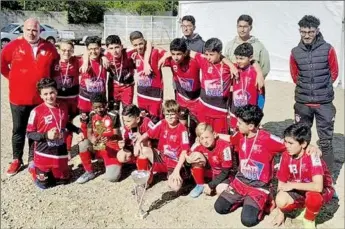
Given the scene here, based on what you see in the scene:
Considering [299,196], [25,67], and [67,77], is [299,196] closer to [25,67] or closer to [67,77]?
[67,77]

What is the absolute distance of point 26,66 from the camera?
6023 millimetres

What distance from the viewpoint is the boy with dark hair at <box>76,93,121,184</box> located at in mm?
6051

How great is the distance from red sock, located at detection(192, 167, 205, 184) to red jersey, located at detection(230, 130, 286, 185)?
61cm

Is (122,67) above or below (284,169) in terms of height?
above

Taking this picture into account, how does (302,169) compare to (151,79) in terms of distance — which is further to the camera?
(151,79)

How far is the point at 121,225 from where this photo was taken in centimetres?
492

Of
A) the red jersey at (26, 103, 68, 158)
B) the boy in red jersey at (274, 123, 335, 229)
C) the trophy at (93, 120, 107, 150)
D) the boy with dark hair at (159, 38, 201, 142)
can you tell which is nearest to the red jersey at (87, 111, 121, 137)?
the trophy at (93, 120, 107, 150)

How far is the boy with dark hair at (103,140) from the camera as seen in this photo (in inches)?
238

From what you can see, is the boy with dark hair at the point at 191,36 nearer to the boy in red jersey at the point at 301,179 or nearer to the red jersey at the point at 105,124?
the red jersey at the point at 105,124

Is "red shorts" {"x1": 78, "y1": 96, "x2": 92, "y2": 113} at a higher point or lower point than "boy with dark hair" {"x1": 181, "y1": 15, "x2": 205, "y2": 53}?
lower

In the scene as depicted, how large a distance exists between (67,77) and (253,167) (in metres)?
2.92

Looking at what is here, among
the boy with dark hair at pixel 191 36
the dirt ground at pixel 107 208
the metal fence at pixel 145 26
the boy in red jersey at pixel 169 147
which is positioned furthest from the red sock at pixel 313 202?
the metal fence at pixel 145 26

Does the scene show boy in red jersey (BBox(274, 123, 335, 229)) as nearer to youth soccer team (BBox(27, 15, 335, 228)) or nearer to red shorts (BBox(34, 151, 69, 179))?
youth soccer team (BBox(27, 15, 335, 228))

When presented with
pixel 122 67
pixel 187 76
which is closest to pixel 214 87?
pixel 187 76
